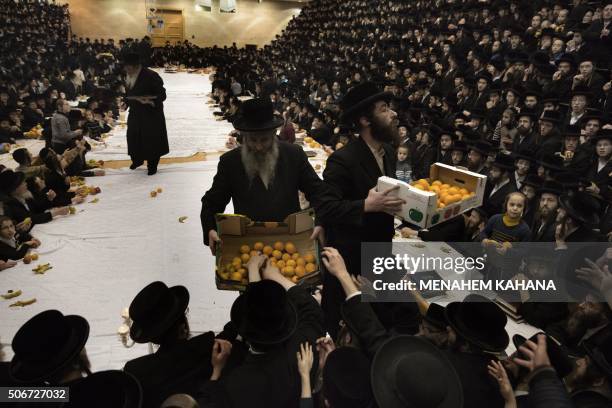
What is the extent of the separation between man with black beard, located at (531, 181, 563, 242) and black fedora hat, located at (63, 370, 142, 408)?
14.0 ft

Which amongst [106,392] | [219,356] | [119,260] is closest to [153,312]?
[219,356]

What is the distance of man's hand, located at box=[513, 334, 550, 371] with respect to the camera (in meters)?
2.07

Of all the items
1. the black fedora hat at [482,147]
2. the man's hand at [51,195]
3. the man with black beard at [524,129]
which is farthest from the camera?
the man with black beard at [524,129]

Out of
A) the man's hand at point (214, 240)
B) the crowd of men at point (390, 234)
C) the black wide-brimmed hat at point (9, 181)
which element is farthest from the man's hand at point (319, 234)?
the black wide-brimmed hat at point (9, 181)

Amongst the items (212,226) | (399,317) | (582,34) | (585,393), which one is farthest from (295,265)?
(582,34)

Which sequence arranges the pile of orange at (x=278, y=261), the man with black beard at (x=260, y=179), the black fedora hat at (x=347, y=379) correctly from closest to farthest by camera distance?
the black fedora hat at (x=347, y=379), the pile of orange at (x=278, y=261), the man with black beard at (x=260, y=179)

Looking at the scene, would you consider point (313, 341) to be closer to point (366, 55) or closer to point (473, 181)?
point (473, 181)

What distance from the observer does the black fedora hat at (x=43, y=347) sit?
6.59 feet

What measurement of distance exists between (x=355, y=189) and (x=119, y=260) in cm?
331

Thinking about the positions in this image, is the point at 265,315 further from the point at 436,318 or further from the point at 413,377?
the point at 436,318

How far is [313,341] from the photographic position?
221cm

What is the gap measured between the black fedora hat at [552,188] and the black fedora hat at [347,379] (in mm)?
3755

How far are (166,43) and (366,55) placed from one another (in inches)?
819

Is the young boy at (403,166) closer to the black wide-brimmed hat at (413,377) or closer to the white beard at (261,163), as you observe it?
the white beard at (261,163)
